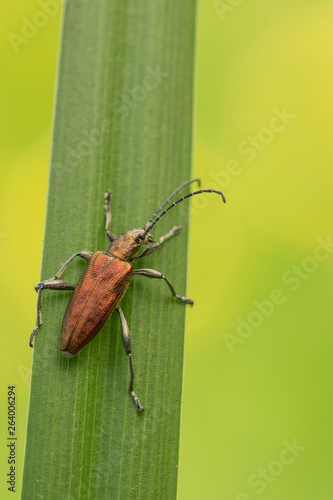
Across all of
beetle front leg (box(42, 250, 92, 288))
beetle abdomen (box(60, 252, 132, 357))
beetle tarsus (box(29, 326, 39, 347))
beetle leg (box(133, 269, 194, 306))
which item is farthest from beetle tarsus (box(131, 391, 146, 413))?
beetle front leg (box(42, 250, 92, 288))

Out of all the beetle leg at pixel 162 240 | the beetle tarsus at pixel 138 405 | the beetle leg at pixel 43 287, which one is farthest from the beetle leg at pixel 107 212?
the beetle tarsus at pixel 138 405

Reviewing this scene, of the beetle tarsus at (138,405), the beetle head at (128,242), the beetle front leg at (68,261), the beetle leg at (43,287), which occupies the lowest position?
the beetle tarsus at (138,405)

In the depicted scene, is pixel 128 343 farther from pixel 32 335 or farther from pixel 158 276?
pixel 32 335

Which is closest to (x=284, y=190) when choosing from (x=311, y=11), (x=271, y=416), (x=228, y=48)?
(x=228, y=48)

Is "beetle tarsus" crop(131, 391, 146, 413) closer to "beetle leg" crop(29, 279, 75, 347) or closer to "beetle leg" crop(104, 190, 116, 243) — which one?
"beetle leg" crop(29, 279, 75, 347)

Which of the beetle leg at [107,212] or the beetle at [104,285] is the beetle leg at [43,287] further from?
the beetle leg at [107,212]

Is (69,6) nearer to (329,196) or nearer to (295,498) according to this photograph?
(329,196)

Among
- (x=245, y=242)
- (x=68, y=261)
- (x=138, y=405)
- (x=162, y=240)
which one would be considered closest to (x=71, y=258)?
(x=68, y=261)
